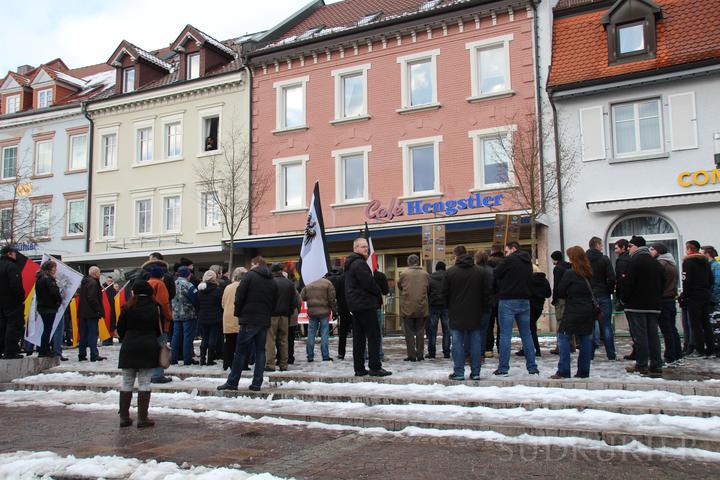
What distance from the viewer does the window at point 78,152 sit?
30578 millimetres

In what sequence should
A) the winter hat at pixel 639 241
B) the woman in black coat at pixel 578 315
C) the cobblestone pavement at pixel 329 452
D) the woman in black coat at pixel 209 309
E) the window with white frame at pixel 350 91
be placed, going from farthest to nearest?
1. the window with white frame at pixel 350 91
2. the woman in black coat at pixel 209 309
3. the winter hat at pixel 639 241
4. the woman in black coat at pixel 578 315
5. the cobblestone pavement at pixel 329 452

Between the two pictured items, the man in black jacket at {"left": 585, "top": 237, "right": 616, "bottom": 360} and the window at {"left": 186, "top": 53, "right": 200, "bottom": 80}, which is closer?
the man in black jacket at {"left": 585, "top": 237, "right": 616, "bottom": 360}

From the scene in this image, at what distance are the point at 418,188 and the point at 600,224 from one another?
20.2ft

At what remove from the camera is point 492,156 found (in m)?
21.6

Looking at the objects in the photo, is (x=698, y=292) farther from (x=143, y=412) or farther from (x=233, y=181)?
(x=233, y=181)

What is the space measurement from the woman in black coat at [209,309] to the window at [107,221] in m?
19.3

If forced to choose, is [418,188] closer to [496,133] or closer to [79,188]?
[496,133]

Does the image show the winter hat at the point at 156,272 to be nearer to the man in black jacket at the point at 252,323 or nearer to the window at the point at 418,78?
the man in black jacket at the point at 252,323

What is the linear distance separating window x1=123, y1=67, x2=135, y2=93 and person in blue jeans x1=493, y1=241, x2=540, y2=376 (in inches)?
1010

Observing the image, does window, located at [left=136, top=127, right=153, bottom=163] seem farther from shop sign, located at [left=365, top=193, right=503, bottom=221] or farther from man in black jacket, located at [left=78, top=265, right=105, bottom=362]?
man in black jacket, located at [left=78, top=265, right=105, bottom=362]

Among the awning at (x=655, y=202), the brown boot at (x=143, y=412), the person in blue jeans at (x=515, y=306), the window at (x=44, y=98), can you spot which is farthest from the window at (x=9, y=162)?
the person in blue jeans at (x=515, y=306)

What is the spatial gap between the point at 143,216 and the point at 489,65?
51.6ft

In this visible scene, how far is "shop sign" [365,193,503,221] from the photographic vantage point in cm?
2139

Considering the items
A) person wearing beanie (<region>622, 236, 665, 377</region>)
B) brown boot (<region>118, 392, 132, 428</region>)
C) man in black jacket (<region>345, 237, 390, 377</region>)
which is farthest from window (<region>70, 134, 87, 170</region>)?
person wearing beanie (<region>622, 236, 665, 377</region>)
